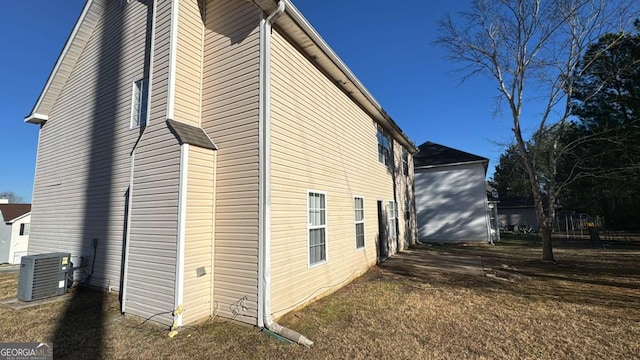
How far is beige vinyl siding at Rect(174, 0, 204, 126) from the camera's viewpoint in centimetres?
522

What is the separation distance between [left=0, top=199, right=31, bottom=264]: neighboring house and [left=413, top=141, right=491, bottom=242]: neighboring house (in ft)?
95.4

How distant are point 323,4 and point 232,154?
7039mm

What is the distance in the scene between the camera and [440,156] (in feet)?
61.1

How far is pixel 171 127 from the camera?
15.6 feet

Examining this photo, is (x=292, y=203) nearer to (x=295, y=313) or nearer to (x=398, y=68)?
(x=295, y=313)

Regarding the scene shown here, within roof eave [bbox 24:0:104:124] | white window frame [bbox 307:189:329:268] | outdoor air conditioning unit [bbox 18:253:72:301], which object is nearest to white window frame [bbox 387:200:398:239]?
white window frame [bbox 307:189:329:268]

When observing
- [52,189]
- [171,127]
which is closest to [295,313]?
[171,127]

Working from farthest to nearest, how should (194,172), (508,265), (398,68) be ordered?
1. (398,68)
2. (508,265)
3. (194,172)

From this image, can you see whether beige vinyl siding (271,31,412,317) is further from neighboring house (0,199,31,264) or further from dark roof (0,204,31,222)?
dark roof (0,204,31,222)

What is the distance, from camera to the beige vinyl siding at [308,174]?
5.02 m

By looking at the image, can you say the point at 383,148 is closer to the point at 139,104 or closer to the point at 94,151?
the point at 139,104

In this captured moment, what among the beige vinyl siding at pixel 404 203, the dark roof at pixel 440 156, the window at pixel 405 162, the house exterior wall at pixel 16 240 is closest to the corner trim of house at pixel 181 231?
the beige vinyl siding at pixel 404 203

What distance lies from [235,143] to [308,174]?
170 cm

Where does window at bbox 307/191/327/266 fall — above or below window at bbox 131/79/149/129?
below
